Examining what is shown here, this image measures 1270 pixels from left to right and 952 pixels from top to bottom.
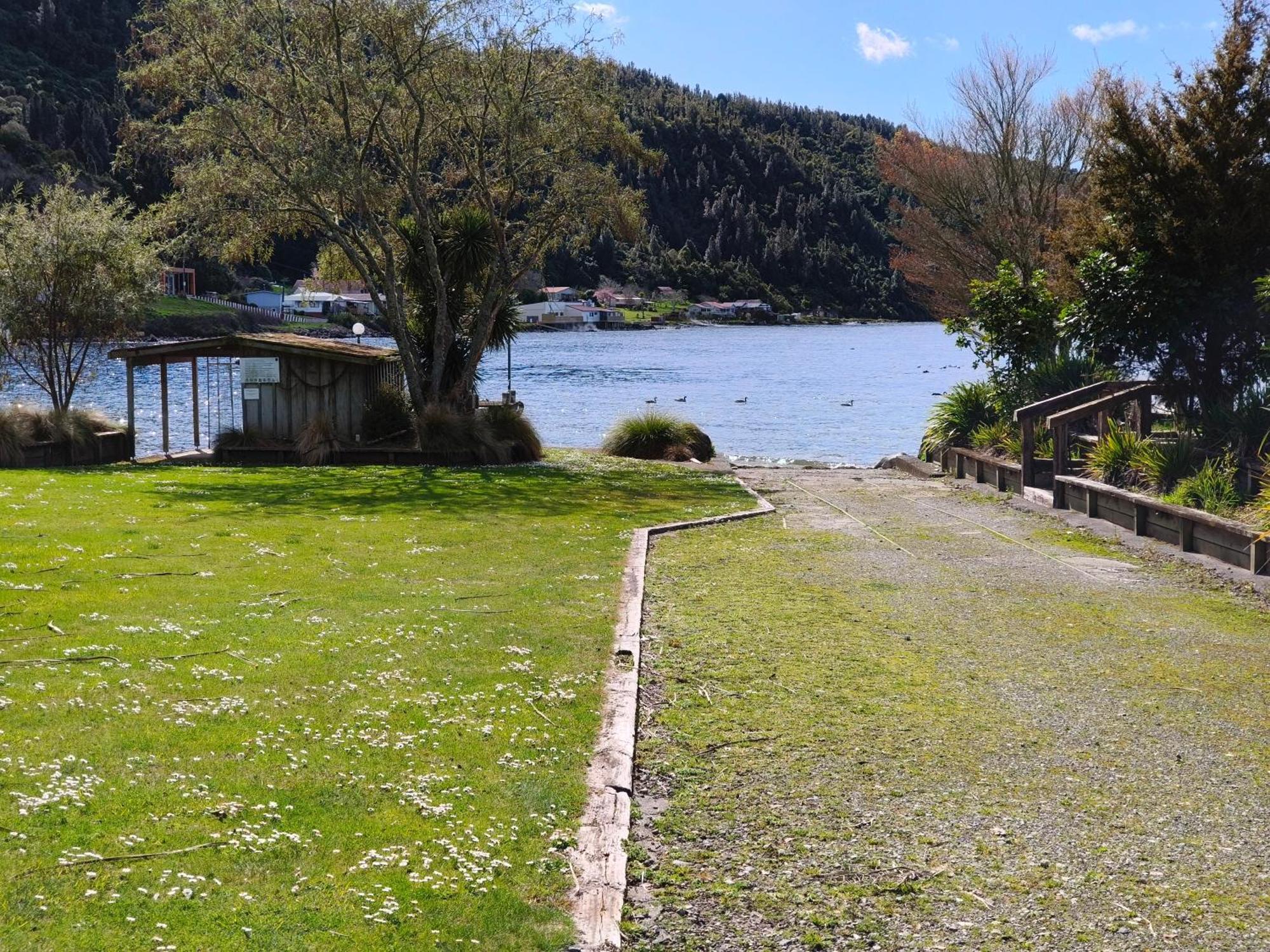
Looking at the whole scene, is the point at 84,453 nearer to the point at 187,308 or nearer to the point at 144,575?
the point at 144,575

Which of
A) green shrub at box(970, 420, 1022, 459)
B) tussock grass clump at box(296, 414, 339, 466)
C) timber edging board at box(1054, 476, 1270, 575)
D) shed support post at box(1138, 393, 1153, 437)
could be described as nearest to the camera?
timber edging board at box(1054, 476, 1270, 575)

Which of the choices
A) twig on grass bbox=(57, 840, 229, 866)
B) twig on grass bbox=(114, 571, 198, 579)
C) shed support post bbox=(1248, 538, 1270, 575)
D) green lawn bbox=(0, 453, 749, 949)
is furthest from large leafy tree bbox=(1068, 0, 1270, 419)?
twig on grass bbox=(57, 840, 229, 866)

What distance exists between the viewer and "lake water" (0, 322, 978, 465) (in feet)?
157

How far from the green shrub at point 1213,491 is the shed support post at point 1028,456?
419cm

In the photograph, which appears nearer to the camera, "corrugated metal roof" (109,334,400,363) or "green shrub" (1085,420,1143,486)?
"green shrub" (1085,420,1143,486)

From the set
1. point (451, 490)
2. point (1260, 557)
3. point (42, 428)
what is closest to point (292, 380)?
point (42, 428)

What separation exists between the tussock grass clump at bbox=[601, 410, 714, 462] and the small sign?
28.4 ft

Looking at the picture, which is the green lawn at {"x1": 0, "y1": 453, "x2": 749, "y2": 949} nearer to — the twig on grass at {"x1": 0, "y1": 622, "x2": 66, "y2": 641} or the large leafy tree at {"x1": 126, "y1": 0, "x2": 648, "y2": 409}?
the twig on grass at {"x1": 0, "y1": 622, "x2": 66, "y2": 641}

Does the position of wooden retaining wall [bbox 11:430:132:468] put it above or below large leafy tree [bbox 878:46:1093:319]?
below

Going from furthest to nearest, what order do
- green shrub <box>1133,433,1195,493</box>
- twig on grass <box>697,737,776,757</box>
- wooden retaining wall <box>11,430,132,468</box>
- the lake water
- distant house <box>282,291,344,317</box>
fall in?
distant house <box>282,291,344,317</box> < the lake water < wooden retaining wall <box>11,430,132,468</box> < green shrub <box>1133,433,1195,493</box> < twig on grass <box>697,737,776,757</box>

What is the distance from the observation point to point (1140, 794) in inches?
261

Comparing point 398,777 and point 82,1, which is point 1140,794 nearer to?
point 398,777

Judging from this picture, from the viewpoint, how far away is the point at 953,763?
7113mm

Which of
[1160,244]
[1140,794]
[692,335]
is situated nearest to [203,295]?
[692,335]
